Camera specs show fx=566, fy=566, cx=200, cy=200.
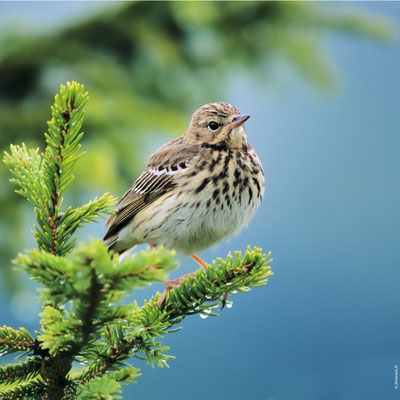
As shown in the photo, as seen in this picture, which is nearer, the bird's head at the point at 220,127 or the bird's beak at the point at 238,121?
the bird's beak at the point at 238,121

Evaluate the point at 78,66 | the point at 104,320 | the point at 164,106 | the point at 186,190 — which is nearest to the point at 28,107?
the point at 78,66

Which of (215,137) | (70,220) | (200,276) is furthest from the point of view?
(215,137)

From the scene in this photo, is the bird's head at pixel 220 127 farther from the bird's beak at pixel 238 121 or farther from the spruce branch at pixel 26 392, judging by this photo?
the spruce branch at pixel 26 392

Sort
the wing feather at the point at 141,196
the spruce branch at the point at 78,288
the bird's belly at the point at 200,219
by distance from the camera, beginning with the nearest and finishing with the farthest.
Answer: the spruce branch at the point at 78,288, the bird's belly at the point at 200,219, the wing feather at the point at 141,196

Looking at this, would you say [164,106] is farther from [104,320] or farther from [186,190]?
[104,320]

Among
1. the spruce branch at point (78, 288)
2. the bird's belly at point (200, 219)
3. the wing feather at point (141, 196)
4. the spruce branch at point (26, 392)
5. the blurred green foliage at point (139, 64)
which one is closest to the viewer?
the spruce branch at point (78, 288)

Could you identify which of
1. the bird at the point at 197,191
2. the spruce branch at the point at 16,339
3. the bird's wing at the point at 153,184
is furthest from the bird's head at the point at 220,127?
the spruce branch at the point at 16,339

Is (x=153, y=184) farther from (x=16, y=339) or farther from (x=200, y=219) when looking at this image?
(x=16, y=339)
